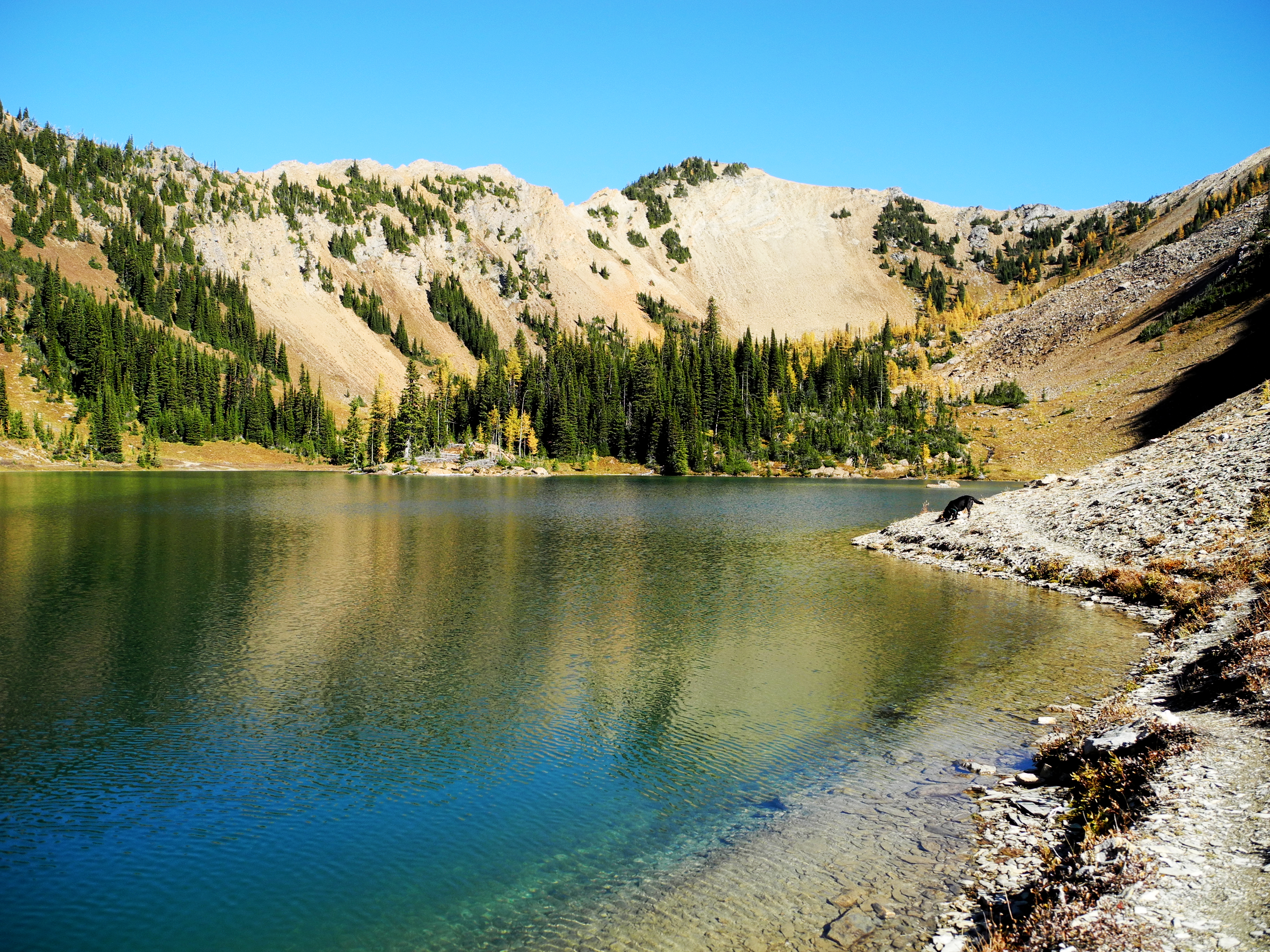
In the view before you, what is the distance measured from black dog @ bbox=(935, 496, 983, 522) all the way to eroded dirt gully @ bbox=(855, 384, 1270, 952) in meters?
18.4

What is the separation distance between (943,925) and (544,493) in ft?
303

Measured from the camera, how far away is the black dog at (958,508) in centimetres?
5050

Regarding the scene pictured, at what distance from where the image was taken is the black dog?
50.5 metres

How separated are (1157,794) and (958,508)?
42499mm

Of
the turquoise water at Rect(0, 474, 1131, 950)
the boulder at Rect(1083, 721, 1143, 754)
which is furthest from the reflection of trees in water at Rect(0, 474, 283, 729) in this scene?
the boulder at Rect(1083, 721, 1143, 754)

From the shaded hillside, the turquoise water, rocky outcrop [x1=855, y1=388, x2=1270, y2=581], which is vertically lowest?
the turquoise water

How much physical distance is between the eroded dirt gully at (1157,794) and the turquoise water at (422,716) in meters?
2.73

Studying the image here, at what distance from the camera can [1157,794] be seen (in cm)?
1121

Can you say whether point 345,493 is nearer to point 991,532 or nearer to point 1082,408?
point 991,532

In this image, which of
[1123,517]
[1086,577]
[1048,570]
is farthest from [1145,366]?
[1086,577]

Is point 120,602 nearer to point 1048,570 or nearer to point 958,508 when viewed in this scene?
point 1048,570

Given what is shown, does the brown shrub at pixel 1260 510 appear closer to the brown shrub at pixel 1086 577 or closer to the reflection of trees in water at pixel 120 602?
the brown shrub at pixel 1086 577

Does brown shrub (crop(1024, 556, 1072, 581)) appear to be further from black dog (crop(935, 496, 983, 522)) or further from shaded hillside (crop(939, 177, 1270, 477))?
shaded hillside (crop(939, 177, 1270, 477))

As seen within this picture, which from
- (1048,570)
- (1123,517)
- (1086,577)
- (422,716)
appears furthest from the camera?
(1123,517)
